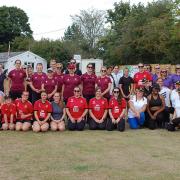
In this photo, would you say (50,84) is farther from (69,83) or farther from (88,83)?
(88,83)

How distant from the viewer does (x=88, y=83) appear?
11836 mm

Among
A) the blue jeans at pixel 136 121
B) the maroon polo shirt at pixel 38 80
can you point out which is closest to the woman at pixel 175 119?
the blue jeans at pixel 136 121

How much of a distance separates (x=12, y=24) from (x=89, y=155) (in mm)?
71185

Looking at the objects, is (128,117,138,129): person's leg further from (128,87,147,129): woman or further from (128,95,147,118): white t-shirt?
(128,95,147,118): white t-shirt

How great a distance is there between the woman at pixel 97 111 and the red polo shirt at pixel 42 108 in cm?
117

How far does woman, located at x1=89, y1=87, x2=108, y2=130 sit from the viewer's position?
11344 millimetres

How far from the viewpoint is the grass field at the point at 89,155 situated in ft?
21.4

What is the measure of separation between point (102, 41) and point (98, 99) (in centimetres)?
4094

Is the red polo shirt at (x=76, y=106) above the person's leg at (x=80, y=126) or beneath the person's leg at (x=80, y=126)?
above

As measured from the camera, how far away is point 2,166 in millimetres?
6953

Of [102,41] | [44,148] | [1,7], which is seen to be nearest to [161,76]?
[44,148]

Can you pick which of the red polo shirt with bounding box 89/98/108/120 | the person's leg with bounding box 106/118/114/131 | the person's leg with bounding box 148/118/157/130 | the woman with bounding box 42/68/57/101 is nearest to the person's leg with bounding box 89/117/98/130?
the red polo shirt with bounding box 89/98/108/120

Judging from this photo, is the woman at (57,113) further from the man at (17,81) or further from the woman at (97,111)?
the man at (17,81)

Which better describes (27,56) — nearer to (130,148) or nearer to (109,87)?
(109,87)
